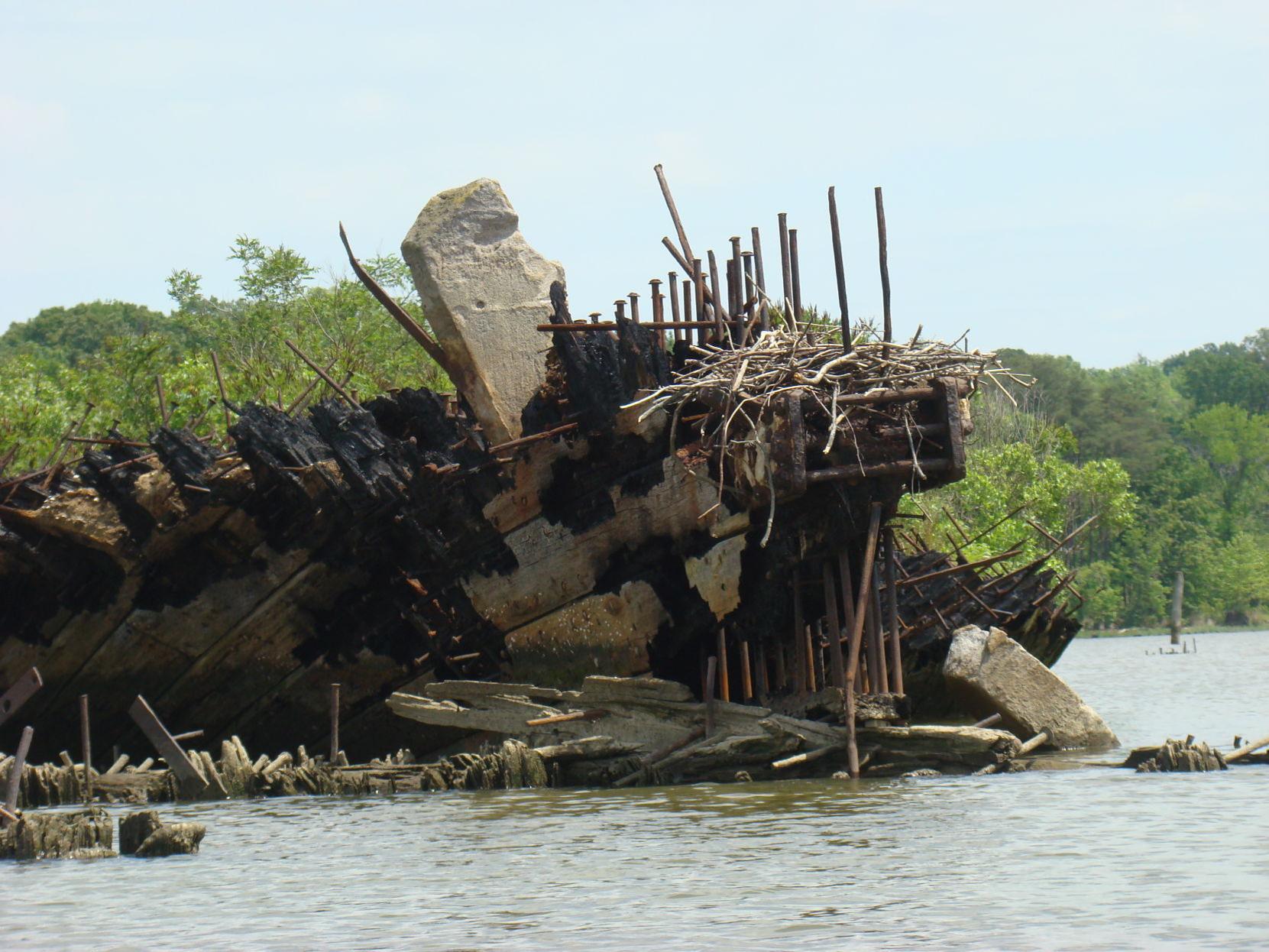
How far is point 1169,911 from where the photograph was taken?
27.7 ft

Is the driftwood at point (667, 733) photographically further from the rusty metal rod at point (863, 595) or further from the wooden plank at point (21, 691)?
the wooden plank at point (21, 691)

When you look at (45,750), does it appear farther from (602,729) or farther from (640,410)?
(640,410)

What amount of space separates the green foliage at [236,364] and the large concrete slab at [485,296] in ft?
28.9

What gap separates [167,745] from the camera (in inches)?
539

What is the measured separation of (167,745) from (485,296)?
15.7 feet

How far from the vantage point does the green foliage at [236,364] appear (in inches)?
1158

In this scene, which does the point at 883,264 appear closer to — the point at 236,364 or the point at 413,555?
the point at 413,555

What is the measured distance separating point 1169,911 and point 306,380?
22.2m

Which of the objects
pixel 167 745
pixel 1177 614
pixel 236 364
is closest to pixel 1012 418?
pixel 1177 614

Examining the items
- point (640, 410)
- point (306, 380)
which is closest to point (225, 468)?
point (640, 410)

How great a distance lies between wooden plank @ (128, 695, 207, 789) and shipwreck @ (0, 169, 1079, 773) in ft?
3.96

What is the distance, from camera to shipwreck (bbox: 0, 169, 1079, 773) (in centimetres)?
1351

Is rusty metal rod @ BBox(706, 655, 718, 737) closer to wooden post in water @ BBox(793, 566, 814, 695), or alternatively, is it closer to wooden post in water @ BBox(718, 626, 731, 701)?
wooden post in water @ BBox(718, 626, 731, 701)

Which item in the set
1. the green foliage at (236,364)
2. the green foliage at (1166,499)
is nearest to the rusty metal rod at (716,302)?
the green foliage at (236,364)
